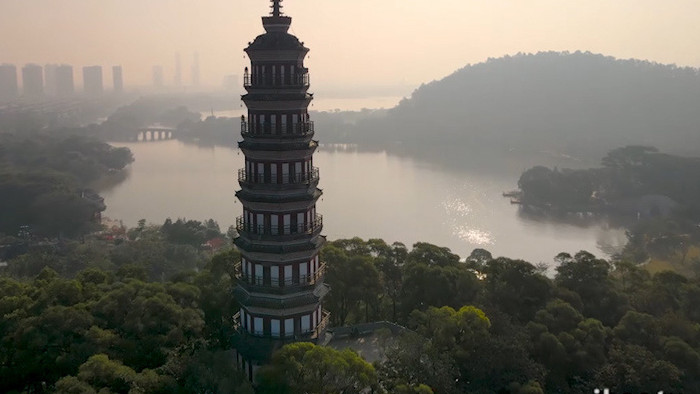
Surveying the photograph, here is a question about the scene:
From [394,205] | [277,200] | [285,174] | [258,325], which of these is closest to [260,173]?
[285,174]

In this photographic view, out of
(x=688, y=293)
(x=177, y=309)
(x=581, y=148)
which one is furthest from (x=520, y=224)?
(x=581, y=148)

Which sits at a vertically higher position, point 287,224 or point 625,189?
point 287,224

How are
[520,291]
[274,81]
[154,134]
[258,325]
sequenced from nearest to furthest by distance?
[274,81], [258,325], [520,291], [154,134]

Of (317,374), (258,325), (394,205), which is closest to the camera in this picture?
(317,374)

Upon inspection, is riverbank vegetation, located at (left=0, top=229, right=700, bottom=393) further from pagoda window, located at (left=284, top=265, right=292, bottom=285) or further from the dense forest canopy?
the dense forest canopy

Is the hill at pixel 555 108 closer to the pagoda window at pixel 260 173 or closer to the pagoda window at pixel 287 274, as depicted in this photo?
the pagoda window at pixel 287 274

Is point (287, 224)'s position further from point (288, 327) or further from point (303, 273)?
point (288, 327)

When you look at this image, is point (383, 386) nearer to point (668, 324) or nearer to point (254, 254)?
point (254, 254)
